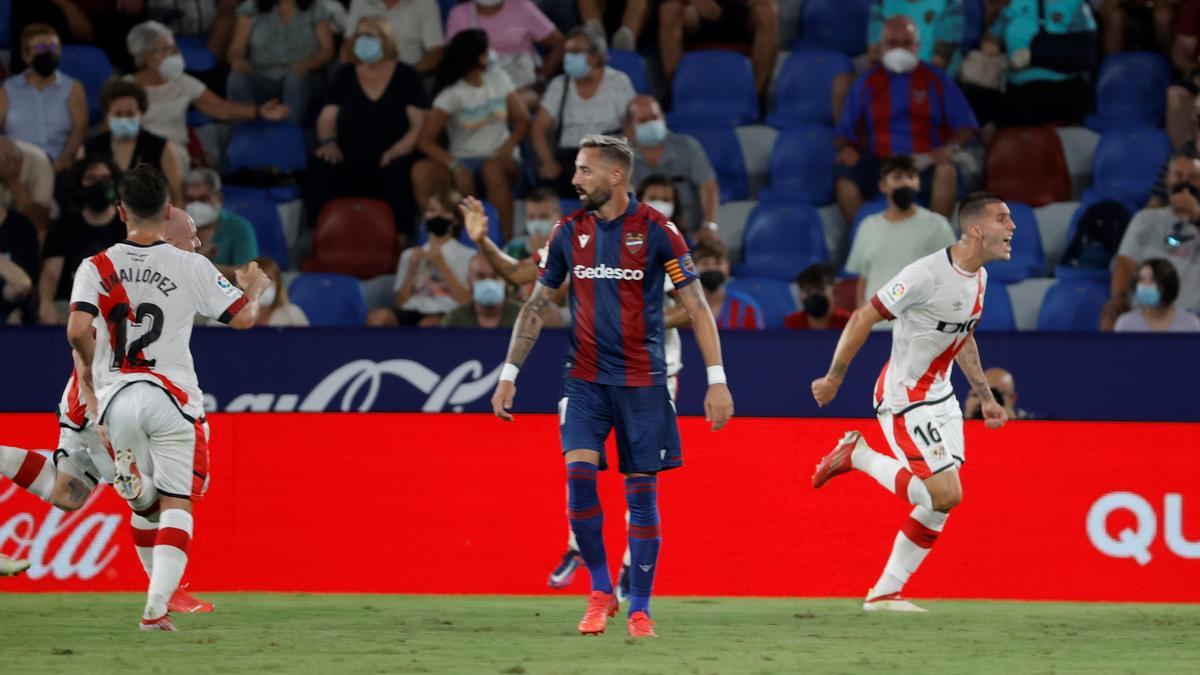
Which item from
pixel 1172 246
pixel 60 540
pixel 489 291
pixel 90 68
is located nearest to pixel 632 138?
Result: pixel 489 291

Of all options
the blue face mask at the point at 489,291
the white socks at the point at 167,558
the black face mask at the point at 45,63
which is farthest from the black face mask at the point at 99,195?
the white socks at the point at 167,558

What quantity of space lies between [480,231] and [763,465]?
8.39 feet

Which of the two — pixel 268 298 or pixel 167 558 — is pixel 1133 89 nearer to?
pixel 268 298

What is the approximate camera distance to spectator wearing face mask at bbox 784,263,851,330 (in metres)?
12.5

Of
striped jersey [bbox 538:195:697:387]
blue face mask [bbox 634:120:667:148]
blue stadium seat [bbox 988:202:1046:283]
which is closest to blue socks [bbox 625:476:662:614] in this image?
striped jersey [bbox 538:195:697:387]

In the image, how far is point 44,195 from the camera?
13859mm

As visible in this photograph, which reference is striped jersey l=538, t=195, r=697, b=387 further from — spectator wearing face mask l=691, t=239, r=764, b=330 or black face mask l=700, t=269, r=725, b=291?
black face mask l=700, t=269, r=725, b=291

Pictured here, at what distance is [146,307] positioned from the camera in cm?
781

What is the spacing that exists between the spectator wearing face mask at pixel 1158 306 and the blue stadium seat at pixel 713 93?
4093mm

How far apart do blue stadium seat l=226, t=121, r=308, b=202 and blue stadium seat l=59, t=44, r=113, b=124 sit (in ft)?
4.21

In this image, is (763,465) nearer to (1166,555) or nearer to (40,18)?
(1166,555)

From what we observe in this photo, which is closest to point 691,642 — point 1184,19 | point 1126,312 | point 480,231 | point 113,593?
point 480,231

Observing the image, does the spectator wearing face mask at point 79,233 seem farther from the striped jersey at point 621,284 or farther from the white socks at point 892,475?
the white socks at point 892,475

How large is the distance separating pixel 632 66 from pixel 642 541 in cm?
822
